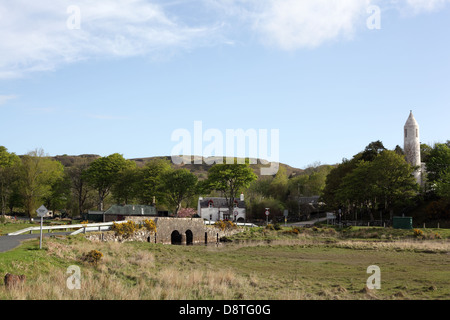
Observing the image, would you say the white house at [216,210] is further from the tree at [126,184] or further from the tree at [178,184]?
the tree at [126,184]

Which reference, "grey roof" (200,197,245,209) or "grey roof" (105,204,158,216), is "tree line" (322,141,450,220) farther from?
"grey roof" (105,204,158,216)

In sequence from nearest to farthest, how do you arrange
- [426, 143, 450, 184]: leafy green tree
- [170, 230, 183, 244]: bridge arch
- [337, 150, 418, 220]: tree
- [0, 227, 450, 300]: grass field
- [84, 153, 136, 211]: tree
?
[0, 227, 450, 300]: grass field, [170, 230, 183, 244]: bridge arch, [337, 150, 418, 220]: tree, [426, 143, 450, 184]: leafy green tree, [84, 153, 136, 211]: tree

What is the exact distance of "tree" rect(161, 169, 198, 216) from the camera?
86.2 metres

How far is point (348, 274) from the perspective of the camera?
98.1ft

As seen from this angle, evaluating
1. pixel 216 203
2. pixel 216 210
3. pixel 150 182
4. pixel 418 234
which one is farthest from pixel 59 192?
pixel 418 234

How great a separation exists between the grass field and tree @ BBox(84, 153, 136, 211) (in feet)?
185

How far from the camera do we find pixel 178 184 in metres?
86.1

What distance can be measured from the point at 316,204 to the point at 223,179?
1355 inches

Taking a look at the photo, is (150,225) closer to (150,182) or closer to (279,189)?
(150,182)

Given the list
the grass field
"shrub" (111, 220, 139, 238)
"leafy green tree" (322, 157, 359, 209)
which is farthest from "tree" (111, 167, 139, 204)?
the grass field

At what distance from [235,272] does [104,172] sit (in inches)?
2886

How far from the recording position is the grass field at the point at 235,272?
780 inches
